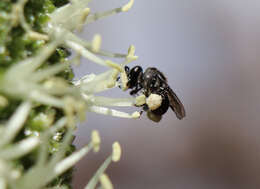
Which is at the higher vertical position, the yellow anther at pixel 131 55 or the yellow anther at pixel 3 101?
the yellow anther at pixel 131 55

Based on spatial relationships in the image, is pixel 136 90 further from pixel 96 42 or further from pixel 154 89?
pixel 96 42

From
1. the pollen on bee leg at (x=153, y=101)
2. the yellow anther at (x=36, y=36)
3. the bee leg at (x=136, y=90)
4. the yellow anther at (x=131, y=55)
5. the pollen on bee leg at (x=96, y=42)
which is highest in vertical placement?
the pollen on bee leg at (x=96, y=42)

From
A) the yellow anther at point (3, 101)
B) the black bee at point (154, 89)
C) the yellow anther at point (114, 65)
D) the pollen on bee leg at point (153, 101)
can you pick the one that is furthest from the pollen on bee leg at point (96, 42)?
the black bee at point (154, 89)

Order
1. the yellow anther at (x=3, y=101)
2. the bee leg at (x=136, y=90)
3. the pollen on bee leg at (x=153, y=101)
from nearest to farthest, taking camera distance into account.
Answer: the yellow anther at (x=3, y=101) < the pollen on bee leg at (x=153, y=101) < the bee leg at (x=136, y=90)

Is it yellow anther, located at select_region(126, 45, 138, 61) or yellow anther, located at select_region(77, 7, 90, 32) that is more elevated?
yellow anther, located at select_region(77, 7, 90, 32)

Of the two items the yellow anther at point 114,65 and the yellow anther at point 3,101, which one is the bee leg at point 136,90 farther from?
the yellow anther at point 3,101

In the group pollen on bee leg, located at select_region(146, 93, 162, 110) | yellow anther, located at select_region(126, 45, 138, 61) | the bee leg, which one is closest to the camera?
yellow anther, located at select_region(126, 45, 138, 61)

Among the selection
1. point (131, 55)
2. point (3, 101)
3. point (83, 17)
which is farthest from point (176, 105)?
point (3, 101)

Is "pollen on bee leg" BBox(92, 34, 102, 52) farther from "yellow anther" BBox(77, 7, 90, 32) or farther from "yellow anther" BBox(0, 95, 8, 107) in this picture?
"yellow anther" BBox(0, 95, 8, 107)

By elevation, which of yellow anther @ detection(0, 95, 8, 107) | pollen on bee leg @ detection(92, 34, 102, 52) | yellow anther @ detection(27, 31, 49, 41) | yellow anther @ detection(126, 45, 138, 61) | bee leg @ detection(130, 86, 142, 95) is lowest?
bee leg @ detection(130, 86, 142, 95)

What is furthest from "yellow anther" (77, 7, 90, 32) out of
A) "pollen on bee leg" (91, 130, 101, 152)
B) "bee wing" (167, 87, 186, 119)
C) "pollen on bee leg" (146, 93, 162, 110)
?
"bee wing" (167, 87, 186, 119)
